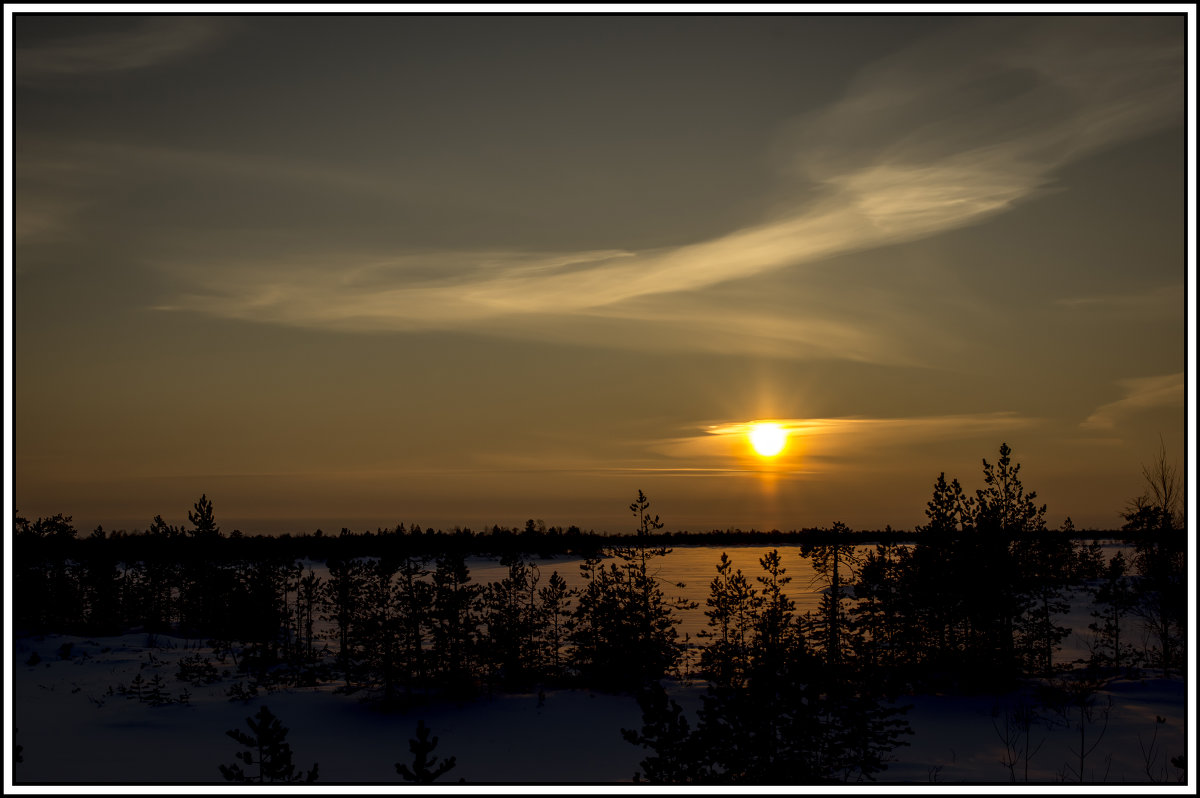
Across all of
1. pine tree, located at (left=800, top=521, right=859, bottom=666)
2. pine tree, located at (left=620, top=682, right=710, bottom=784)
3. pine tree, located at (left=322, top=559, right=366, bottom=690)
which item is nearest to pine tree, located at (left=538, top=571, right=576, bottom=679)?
pine tree, located at (left=322, top=559, right=366, bottom=690)

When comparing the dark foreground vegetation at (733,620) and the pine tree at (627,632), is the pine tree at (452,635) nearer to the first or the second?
the dark foreground vegetation at (733,620)

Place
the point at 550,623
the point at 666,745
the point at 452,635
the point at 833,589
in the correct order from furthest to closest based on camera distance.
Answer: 1. the point at 550,623
2. the point at 833,589
3. the point at 452,635
4. the point at 666,745

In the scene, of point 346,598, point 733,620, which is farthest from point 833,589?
point 346,598

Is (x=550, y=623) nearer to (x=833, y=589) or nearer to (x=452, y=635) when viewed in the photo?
(x=452, y=635)

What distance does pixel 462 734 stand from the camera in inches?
905

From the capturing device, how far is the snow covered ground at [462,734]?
19094mm

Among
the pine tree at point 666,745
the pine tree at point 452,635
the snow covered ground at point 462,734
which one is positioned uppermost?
the pine tree at point 666,745

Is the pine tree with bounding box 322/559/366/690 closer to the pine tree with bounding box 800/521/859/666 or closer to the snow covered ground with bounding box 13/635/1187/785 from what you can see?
the snow covered ground with bounding box 13/635/1187/785

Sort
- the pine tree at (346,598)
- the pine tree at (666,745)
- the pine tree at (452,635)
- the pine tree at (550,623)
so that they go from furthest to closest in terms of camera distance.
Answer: the pine tree at (346,598)
the pine tree at (550,623)
the pine tree at (452,635)
the pine tree at (666,745)

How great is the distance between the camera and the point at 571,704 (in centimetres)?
2533

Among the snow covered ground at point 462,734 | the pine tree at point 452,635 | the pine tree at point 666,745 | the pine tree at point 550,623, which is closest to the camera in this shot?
the pine tree at point 666,745

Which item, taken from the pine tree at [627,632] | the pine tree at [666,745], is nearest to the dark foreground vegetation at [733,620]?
the pine tree at [627,632]

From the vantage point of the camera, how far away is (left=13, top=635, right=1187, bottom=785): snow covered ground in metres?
19.1
